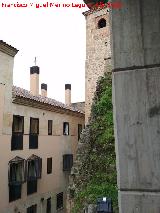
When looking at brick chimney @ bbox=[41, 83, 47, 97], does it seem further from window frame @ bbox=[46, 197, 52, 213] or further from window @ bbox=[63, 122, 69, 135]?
window frame @ bbox=[46, 197, 52, 213]

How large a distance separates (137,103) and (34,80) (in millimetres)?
21839

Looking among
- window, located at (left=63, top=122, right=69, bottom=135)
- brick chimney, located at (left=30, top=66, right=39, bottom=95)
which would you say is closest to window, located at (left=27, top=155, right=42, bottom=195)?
window, located at (left=63, top=122, right=69, bottom=135)

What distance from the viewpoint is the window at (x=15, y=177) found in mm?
17062

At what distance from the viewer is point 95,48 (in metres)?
24.2

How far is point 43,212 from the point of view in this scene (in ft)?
67.0

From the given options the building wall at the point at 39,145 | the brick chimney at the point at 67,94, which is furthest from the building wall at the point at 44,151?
the brick chimney at the point at 67,94

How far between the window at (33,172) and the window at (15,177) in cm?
84

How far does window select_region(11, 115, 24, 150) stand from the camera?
1766 cm

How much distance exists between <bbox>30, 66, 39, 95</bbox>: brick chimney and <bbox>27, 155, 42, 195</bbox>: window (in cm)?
615

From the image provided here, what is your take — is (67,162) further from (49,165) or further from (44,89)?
(44,89)

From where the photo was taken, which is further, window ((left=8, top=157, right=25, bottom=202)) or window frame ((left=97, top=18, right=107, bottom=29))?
window frame ((left=97, top=18, right=107, bottom=29))

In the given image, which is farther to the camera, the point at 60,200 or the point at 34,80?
the point at 34,80

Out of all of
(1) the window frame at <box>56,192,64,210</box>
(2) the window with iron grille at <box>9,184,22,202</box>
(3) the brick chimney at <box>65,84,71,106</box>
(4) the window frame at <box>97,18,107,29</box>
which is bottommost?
(1) the window frame at <box>56,192,64,210</box>

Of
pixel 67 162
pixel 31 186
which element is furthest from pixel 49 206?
pixel 67 162
